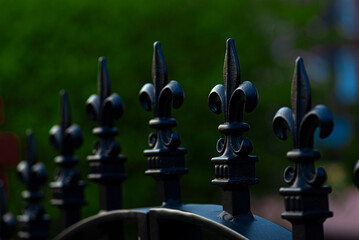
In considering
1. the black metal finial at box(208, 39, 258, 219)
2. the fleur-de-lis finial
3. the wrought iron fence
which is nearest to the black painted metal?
the wrought iron fence

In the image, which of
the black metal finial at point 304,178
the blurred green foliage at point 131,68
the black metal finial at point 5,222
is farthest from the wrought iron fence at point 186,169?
the blurred green foliage at point 131,68

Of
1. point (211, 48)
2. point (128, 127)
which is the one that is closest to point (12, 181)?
point (128, 127)

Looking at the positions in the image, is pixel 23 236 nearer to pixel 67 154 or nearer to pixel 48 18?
pixel 67 154

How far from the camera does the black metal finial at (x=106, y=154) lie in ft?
6.76

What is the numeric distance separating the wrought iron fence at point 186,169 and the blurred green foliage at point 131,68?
6272 millimetres

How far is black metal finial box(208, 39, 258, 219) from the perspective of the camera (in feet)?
4.98

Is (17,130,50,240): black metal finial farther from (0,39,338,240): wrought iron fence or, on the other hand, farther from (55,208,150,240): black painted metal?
(55,208,150,240): black painted metal

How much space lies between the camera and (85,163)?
8906mm

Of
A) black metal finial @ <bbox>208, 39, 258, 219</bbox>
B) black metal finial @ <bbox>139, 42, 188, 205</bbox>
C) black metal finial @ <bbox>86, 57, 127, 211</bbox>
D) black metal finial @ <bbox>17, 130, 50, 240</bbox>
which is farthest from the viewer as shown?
black metal finial @ <bbox>17, 130, 50, 240</bbox>

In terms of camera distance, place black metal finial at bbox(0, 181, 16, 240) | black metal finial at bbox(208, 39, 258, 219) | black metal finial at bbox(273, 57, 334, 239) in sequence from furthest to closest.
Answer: black metal finial at bbox(0, 181, 16, 240)
black metal finial at bbox(208, 39, 258, 219)
black metal finial at bbox(273, 57, 334, 239)

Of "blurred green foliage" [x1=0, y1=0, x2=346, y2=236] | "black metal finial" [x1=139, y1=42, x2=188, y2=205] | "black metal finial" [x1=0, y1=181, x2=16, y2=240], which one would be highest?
"blurred green foliage" [x1=0, y1=0, x2=346, y2=236]

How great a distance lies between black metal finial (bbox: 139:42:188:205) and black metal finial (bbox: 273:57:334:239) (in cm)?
44

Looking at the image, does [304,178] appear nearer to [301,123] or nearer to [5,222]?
[301,123]

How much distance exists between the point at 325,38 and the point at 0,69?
17.2ft
